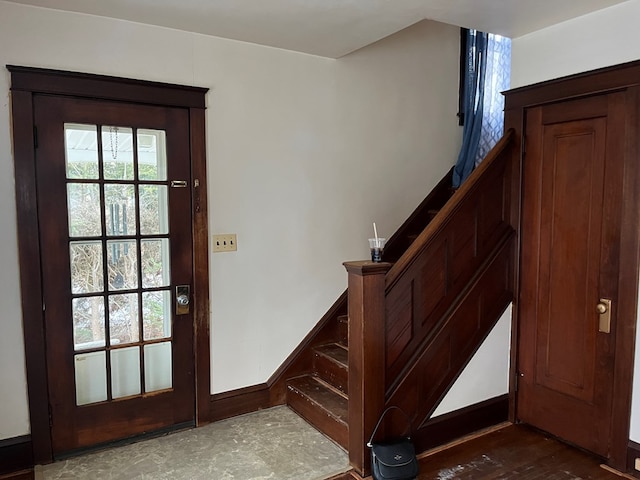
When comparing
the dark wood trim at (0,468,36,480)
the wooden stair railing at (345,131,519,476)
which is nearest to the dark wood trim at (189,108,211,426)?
the dark wood trim at (0,468,36,480)

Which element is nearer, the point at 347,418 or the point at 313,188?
the point at 347,418

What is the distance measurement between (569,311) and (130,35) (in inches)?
124

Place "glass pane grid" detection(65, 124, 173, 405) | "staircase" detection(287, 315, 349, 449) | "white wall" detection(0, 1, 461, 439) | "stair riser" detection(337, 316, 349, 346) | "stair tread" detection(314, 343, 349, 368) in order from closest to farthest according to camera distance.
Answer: "white wall" detection(0, 1, 461, 439) < "glass pane grid" detection(65, 124, 173, 405) < "staircase" detection(287, 315, 349, 449) < "stair tread" detection(314, 343, 349, 368) < "stair riser" detection(337, 316, 349, 346)

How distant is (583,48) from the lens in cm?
257

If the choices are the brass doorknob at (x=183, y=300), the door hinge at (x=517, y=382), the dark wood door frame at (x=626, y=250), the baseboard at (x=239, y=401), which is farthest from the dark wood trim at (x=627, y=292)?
the brass doorknob at (x=183, y=300)

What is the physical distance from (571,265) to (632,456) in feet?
3.52

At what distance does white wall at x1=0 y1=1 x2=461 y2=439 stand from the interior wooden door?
1.15m

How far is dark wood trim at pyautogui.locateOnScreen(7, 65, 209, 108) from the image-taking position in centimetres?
243

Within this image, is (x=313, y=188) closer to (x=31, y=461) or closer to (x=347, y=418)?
(x=347, y=418)

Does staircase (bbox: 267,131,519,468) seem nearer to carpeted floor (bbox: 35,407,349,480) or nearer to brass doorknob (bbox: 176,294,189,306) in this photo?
carpeted floor (bbox: 35,407,349,480)

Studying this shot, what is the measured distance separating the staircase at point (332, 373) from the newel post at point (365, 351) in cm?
23

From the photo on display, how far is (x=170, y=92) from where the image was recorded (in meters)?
2.79

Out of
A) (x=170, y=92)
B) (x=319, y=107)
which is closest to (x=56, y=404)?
(x=170, y=92)

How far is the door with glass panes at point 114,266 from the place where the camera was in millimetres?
2568
